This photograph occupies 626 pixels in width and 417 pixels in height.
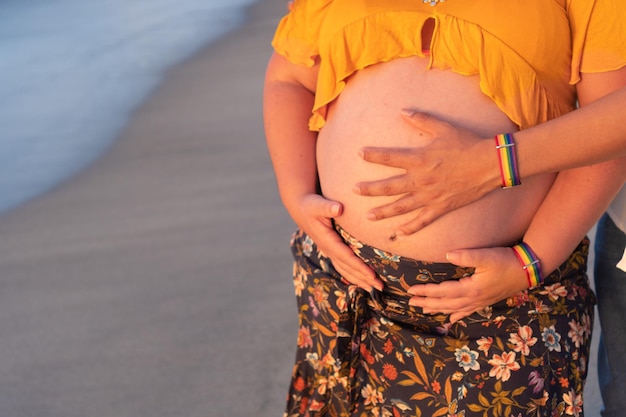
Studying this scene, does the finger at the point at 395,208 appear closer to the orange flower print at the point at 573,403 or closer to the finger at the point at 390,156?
the finger at the point at 390,156

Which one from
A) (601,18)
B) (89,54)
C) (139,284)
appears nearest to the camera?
(601,18)

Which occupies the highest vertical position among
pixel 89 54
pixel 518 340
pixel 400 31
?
pixel 400 31

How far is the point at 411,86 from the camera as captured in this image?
4.75ft

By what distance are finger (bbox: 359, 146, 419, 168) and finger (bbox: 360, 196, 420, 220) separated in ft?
0.18

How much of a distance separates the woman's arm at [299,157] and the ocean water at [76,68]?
7.61ft

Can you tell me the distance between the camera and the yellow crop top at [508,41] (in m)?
1.34

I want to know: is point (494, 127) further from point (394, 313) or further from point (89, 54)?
point (89, 54)

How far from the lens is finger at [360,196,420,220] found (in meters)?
1.41

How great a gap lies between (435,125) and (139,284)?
1817 mm

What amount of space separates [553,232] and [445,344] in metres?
0.27

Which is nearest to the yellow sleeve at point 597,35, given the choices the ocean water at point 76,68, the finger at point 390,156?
the finger at point 390,156

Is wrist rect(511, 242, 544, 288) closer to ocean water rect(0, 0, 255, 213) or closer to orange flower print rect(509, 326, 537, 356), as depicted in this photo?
orange flower print rect(509, 326, 537, 356)

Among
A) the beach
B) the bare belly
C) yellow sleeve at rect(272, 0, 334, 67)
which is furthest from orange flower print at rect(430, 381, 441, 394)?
the beach

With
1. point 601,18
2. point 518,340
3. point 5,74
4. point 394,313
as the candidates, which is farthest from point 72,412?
point 5,74
